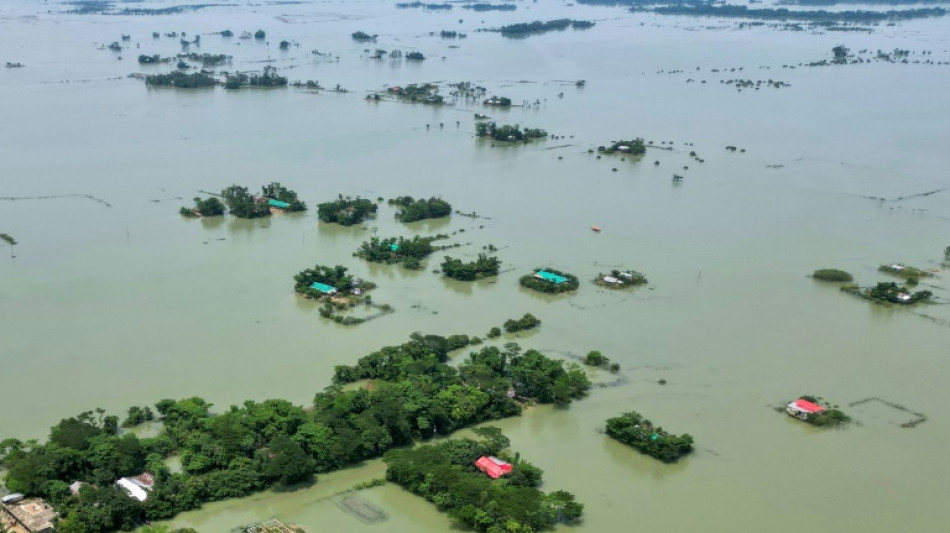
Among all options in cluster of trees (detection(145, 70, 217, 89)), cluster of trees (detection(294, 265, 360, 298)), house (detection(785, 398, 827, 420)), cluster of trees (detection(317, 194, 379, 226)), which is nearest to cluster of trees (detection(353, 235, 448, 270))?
cluster of trees (detection(294, 265, 360, 298))

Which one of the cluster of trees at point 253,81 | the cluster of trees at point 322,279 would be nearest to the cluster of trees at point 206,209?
the cluster of trees at point 322,279

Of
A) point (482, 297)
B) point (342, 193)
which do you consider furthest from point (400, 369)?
point (342, 193)

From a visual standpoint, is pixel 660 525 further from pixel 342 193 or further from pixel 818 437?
pixel 342 193

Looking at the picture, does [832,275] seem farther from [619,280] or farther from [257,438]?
[257,438]

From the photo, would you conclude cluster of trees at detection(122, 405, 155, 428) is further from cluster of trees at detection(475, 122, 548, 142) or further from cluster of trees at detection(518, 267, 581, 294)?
cluster of trees at detection(475, 122, 548, 142)

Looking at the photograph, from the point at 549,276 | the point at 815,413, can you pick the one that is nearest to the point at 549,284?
the point at 549,276
